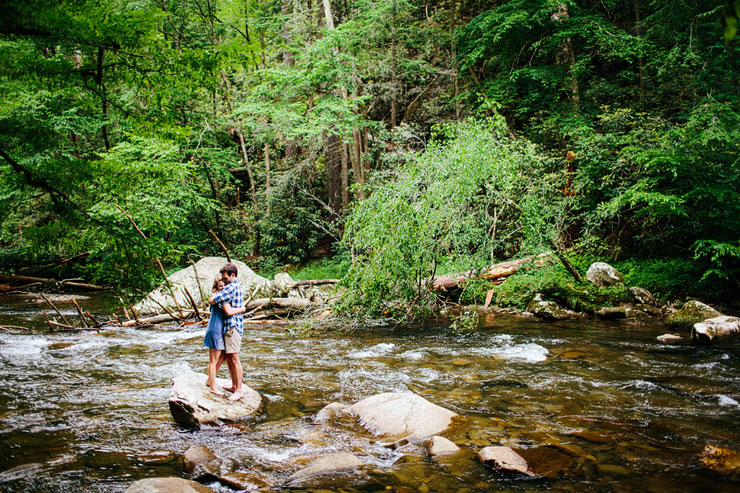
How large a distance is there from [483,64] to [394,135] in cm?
722

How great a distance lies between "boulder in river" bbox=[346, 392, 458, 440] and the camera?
4879 millimetres

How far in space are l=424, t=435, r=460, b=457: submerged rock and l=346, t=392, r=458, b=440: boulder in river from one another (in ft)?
0.74

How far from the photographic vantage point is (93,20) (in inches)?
178

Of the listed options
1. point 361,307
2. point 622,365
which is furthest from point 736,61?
point 361,307

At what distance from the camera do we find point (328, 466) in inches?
162

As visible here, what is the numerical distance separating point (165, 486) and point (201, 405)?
1.92 metres

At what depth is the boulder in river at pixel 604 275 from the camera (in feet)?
40.3

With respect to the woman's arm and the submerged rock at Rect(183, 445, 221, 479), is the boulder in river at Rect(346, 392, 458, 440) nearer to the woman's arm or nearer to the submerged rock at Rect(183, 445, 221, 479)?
the submerged rock at Rect(183, 445, 221, 479)

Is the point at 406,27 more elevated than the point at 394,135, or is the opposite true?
the point at 406,27

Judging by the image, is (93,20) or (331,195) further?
(331,195)

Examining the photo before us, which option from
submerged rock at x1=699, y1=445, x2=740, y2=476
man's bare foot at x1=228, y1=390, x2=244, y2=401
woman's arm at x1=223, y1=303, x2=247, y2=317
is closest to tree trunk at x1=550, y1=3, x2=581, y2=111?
submerged rock at x1=699, y1=445, x2=740, y2=476

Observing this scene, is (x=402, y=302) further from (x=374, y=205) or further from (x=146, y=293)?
(x=146, y=293)

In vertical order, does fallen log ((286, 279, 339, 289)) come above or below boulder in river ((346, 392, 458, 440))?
below

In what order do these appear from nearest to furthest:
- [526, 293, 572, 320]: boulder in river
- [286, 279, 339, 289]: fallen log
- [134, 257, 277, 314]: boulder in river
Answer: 1. [526, 293, 572, 320]: boulder in river
2. [134, 257, 277, 314]: boulder in river
3. [286, 279, 339, 289]: fallen log
